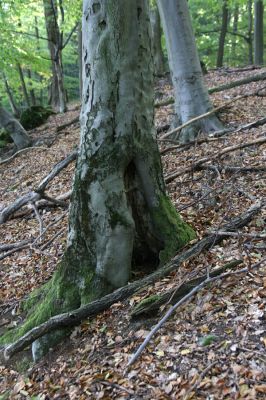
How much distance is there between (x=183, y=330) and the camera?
11.0ft

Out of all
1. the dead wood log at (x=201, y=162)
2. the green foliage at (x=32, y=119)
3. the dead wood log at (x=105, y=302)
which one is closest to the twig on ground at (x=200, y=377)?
the dead wood log at (x=105, y=302)

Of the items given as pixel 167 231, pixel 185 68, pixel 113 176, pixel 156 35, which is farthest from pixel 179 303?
pixel 156 35

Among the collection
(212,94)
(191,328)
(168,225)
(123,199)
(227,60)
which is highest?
(227,60)

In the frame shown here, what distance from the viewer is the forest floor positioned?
2885 mm

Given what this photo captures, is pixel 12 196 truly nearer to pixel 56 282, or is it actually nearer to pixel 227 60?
pixel 56 282

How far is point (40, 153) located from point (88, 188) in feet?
29.7

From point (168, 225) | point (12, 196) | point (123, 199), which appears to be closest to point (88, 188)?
point (123, 199)

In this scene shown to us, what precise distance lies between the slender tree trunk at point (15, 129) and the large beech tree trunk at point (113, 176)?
10.2 metres

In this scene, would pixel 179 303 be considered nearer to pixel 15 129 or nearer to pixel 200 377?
pixel 200 377

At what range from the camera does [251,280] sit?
11.8ft

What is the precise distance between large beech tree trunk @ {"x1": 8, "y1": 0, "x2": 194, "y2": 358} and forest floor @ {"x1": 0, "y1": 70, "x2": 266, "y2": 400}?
0.38 meters

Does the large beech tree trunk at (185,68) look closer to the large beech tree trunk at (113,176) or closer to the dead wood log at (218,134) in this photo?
the dead wood log at (218,134)

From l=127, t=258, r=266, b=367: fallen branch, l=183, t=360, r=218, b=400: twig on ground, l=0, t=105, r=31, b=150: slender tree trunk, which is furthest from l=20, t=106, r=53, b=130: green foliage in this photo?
l=183, t=360, r=218, b=400: twig on ground

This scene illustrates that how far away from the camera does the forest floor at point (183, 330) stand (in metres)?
2.88
